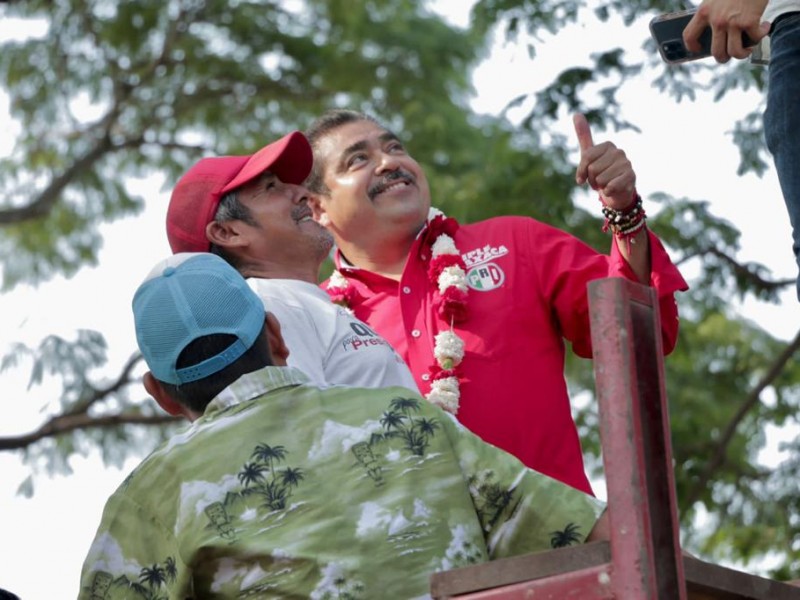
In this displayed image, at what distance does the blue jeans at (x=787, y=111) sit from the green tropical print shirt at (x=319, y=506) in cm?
107

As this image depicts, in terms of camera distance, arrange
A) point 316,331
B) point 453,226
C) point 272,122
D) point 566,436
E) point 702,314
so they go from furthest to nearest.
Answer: point 272,122
point 702,314
point 453,226
point 566,436
point 316,331

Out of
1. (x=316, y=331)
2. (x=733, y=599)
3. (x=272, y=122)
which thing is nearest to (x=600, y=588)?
(x=733, y=599)

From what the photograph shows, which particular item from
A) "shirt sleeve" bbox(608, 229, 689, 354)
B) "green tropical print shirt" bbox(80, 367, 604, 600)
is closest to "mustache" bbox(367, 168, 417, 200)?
"shirt sleeve" bbox(608, 229, 689, 354)

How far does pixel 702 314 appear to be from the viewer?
11508 millimetres

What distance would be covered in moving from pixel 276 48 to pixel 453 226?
29.8ft

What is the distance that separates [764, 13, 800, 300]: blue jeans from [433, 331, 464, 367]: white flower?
1249mm

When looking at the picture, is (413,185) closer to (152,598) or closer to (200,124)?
(152,598)

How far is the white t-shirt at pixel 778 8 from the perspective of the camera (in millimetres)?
3430

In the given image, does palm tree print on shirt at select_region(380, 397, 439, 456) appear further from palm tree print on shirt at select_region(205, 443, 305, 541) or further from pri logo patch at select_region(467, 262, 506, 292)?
pri logo patch at select_region(467, 262, 506, 292)

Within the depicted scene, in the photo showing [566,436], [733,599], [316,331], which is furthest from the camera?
[566,436]

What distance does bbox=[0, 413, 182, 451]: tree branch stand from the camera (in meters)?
9.49

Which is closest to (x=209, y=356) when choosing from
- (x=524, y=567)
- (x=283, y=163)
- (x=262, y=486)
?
(x=262, y=486)

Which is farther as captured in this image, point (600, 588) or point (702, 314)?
point (702, 314)

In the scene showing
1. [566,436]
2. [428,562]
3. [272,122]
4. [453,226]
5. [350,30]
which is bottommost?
[428,562]
